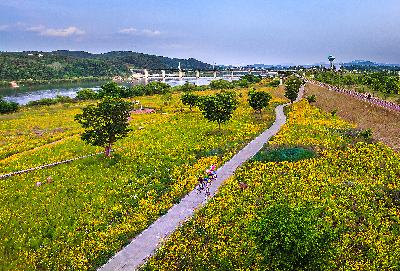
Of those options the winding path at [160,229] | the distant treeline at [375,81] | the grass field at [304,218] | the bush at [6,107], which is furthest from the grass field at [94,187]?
the distant treeline at [375,81]

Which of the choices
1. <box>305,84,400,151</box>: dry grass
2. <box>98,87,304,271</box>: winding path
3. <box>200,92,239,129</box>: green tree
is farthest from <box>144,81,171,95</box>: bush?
<box>98,87,304,271</box>: winding path

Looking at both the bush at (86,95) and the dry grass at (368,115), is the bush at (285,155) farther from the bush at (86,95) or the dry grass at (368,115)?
the bush at (86,95)

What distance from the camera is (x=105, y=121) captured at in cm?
3812

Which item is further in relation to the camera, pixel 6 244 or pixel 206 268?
pixel 6 244

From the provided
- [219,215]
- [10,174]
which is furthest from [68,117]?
[219,215]

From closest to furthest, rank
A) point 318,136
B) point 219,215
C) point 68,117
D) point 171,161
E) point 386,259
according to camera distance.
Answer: point 386,259 → point 219,215 → point 171,161 → point 318,136 → point 68,117

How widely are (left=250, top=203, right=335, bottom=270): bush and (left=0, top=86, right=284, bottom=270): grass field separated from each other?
9390 millimetres

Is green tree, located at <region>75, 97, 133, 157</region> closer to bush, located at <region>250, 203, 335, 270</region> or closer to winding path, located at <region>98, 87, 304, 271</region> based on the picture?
winding path, located at <region>98, 87, 304, 271</region>

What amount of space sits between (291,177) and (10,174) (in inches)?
1020

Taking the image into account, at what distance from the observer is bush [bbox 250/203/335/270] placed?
15391 millimetres

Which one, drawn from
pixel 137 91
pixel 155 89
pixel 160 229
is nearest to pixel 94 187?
pixel 160 229

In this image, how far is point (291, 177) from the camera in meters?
30.7

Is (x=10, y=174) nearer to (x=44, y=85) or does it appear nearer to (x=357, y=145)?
(x=357, y=145)

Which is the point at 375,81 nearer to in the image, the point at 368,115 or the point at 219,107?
the point at 368,115
